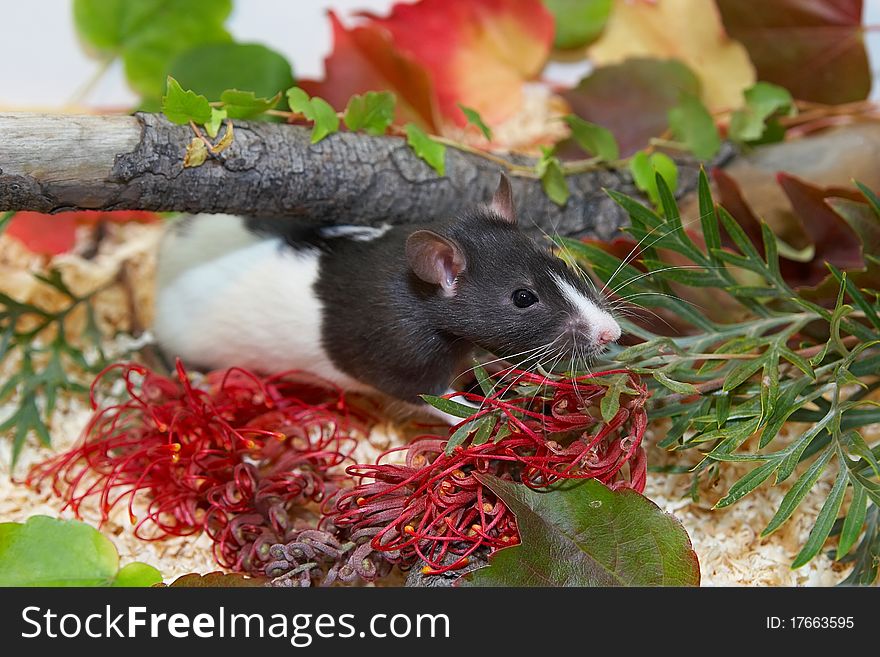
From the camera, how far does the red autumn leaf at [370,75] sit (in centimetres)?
276

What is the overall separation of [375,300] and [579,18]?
1656 mm

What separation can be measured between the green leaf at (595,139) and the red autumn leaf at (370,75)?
543 millimetres

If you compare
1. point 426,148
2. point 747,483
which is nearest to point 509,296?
point 426,148

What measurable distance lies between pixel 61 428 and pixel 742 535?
1834 millimetres

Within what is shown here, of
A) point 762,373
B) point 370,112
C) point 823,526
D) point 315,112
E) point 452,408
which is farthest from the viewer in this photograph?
point 370,112

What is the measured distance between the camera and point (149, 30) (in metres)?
3.10

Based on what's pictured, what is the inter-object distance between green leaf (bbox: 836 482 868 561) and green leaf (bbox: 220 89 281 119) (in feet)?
4.87

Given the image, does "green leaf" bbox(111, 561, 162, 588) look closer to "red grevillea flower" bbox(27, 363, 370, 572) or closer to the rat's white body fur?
"red grevillea flower" bbox(27, 363, 370, 572)

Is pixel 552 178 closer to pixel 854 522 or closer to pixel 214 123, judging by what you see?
pixel 214 123

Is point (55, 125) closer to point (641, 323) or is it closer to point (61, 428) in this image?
point (61, 428)

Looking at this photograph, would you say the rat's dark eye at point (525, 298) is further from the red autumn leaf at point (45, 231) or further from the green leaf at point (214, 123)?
the red autumn leaf at point (45, 231)

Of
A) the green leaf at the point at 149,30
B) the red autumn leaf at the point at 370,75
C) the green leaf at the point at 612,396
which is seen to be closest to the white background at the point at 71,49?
the green leaf at the point at 149,30

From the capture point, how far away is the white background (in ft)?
10.6

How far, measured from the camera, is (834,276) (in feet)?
6.49
